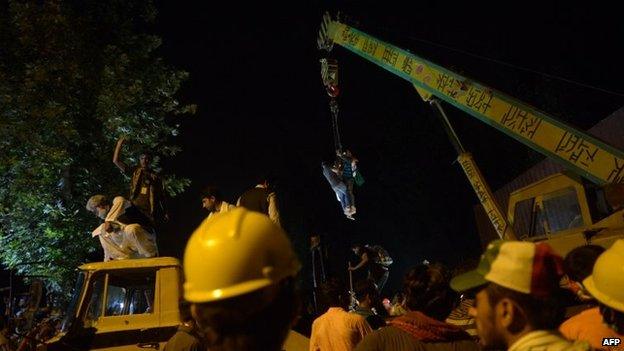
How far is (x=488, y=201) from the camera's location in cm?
803

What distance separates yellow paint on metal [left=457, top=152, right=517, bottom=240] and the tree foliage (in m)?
10.2

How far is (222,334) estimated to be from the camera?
1.42 metres

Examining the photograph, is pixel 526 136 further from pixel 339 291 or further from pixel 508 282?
pixel 508 282

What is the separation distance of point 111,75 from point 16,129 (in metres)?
3.11

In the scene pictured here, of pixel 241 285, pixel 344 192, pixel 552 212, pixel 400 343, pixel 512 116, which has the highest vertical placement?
pixel 512 116

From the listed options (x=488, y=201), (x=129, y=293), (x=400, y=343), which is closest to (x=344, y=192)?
(x=488, y=201)

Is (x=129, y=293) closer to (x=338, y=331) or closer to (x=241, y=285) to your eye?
(x=338, y=331)

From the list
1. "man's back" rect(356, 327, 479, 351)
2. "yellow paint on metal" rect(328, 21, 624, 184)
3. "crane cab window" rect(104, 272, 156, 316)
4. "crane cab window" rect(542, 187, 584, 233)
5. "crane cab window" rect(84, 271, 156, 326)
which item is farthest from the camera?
"crane cab window" rect(542, 187, 584, 233)

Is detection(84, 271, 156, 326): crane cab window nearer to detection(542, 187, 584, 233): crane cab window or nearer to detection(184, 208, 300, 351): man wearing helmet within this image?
detection(184, 208, 300, 351): man wearing helmet

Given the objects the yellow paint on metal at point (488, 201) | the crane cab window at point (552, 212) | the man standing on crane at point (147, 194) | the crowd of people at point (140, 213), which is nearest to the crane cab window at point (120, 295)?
the crowd of people at point (140, 213)


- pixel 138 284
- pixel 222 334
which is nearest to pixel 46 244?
pixel 138 284

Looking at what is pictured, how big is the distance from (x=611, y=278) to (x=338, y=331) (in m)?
2.43

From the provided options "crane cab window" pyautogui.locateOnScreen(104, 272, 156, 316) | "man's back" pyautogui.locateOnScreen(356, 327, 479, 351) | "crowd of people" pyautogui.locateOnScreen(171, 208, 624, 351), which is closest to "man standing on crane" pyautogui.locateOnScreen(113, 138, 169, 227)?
Answer: "crane cab window" pyautogui.locateOnScreen(104, 272, 156, 316)

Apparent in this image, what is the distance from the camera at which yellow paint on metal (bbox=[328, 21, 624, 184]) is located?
5461mm
